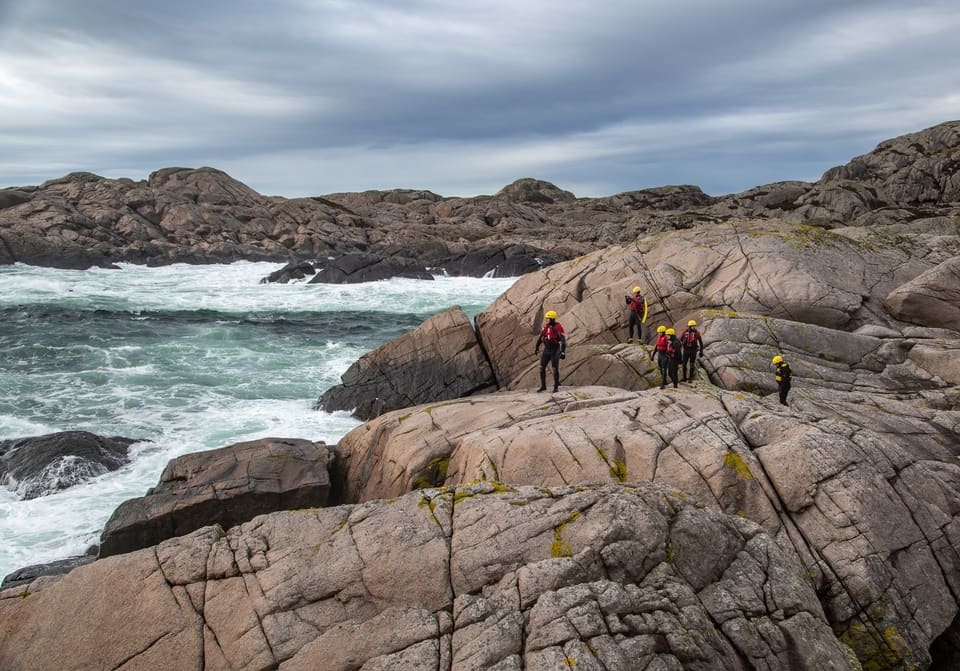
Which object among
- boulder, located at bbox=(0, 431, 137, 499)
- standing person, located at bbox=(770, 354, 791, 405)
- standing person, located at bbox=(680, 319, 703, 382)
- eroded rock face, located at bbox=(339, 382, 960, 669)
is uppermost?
standing person, located at bbox=(680, 319, 703, 382)

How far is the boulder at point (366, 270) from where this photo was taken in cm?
6925

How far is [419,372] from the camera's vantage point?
26875mm

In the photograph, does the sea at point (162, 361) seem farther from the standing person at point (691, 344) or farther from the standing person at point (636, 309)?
the standing person at point (691, 344)

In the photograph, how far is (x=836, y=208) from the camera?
234 feet

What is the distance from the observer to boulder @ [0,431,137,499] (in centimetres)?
1952

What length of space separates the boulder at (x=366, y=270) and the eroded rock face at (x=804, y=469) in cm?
5509

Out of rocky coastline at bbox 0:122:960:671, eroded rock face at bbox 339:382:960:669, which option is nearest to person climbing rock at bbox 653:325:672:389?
rocky coastline at bbox 0:122:960:671

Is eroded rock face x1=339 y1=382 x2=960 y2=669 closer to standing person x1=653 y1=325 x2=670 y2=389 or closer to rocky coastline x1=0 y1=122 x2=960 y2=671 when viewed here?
rocky coastline x1=0 y1=122 x2=960 y2=671

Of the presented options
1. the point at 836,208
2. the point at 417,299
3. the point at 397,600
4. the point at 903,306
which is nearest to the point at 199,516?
the point at 397,600

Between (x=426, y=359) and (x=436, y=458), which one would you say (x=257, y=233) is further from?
(x=436, y=458)

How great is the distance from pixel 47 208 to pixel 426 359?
81122mm

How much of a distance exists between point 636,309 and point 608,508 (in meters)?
→ 14.4

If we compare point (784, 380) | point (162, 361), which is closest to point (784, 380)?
point (784, 380)

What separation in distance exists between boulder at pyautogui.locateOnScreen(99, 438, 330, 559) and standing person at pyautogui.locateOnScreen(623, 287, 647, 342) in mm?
11468
